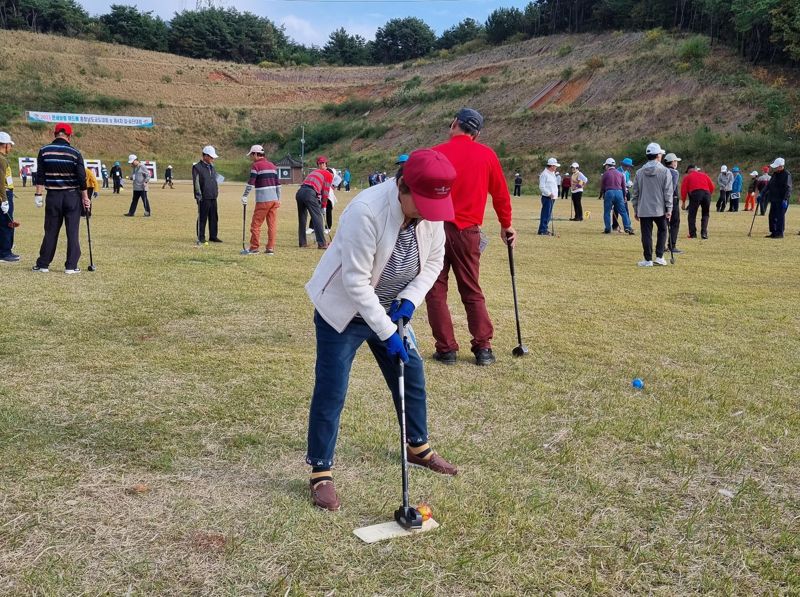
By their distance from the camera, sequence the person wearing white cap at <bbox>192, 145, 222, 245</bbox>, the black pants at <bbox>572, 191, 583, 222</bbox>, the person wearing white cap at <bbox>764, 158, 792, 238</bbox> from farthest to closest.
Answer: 1. the black pants at <bbox>572, 191, 583, 222</bbox>
2. the person wearing white cap at <bbox>764, 158, 792, 238</bbox>
3. the person wearing white cap at <bbox>192, 145, 222, 245</bbox>

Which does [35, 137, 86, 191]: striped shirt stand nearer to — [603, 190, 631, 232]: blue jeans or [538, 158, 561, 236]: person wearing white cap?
[538, 158, 561, 236]: person wearing white cap

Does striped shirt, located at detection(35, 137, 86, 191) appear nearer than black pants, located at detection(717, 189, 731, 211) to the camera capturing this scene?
Yes

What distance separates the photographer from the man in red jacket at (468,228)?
603 centimetres

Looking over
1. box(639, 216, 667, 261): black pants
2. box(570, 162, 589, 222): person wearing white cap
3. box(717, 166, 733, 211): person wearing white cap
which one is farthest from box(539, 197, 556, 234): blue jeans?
box(717, 166, 733, 211): person wearing white cap

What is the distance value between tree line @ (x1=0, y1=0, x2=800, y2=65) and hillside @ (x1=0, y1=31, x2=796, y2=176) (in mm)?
3814

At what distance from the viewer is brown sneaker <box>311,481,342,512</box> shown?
358cm

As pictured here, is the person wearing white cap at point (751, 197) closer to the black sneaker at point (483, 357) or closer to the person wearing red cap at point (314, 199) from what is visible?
the person wearing red cap at point (314, 199)

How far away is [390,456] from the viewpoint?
4297mm

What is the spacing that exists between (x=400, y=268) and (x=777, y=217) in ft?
55.0

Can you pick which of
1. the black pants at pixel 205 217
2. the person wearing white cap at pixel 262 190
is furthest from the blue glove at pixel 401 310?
the black pants at pixel 205 217

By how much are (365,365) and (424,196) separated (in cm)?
320

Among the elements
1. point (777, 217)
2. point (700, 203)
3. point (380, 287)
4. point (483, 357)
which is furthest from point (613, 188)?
point (380, 287)

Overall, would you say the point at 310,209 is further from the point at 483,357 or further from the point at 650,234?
the point at 483,357

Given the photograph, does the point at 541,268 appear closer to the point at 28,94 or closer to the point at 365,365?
the point at 365,365
